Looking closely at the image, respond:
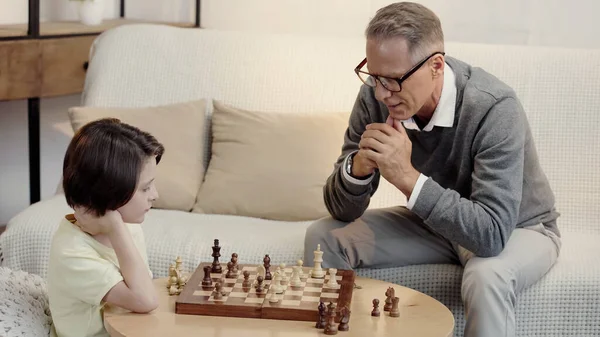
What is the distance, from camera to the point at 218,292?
1.88 metres

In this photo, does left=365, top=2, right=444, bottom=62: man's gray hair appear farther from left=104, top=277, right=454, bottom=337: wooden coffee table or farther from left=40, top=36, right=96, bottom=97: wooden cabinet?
left=40, top=36, right=96, bottom=97: wooden cabinet

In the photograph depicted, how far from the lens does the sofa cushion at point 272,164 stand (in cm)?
284

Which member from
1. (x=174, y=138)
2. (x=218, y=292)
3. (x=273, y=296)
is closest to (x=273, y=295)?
(x=273, y=296)

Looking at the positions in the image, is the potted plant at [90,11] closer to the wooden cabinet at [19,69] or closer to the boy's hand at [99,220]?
the wooden cabinet at [19,69]

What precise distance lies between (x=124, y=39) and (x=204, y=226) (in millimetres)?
865

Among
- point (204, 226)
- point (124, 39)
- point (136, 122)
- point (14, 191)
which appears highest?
point (124, 39)

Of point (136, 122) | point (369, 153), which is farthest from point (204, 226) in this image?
point (369, 153)

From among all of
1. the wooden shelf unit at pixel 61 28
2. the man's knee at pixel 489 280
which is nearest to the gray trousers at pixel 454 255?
the man's knee at pixel 489 280

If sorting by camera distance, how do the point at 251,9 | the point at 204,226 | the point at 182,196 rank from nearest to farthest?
the point at 204,226
the point at 182,196
the point at 251,9

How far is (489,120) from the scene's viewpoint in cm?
224

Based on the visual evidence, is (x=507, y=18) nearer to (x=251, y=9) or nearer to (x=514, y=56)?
(x=514, y=56)

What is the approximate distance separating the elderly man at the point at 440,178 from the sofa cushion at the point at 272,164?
0.40 meters

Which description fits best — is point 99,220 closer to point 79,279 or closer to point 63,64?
point 79,279

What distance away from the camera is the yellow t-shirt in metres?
1.84
